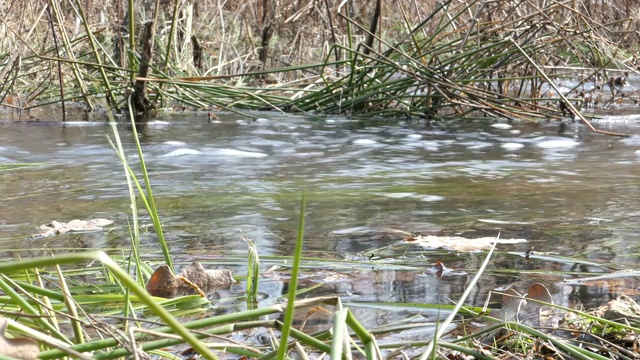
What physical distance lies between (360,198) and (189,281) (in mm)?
1416

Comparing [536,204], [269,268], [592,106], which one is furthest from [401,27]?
[269,268]

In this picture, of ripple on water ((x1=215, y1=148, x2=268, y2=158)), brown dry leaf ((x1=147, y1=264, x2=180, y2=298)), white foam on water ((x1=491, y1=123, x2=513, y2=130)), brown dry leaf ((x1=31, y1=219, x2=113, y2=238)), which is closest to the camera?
brown dry leaf ((x1=147, y1=264, x2=180, y2=298))

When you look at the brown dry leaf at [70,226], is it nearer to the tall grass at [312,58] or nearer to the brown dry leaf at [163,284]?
the brown dry leaf at [163,284]

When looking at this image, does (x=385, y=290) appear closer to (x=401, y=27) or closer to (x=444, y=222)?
(x=444, y=222)

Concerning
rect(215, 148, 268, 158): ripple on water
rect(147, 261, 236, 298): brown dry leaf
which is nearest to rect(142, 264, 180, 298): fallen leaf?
rect(147, 261, 236, 298): brown dry leaf

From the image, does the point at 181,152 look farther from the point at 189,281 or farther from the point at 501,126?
the point at 189,281

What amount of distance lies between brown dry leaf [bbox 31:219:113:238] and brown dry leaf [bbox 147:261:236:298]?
704 mm

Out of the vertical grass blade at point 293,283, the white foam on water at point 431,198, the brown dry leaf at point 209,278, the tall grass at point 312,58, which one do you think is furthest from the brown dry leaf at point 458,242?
the tall grass at point 312,58

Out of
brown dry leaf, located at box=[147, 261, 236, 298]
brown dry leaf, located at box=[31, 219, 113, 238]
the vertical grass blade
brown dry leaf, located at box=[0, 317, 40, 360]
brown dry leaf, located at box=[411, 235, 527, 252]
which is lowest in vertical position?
brown dry leaf, located at box=[31, 219, 113, 238]

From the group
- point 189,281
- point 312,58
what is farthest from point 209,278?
point 312,58

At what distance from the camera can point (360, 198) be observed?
10.3ft

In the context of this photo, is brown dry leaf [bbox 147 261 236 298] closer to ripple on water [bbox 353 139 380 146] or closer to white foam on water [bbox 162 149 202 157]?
white foam on water [bbox 162 149 202 157]

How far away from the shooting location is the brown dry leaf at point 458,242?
2234 millimetres

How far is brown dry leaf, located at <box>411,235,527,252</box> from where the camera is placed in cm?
223
